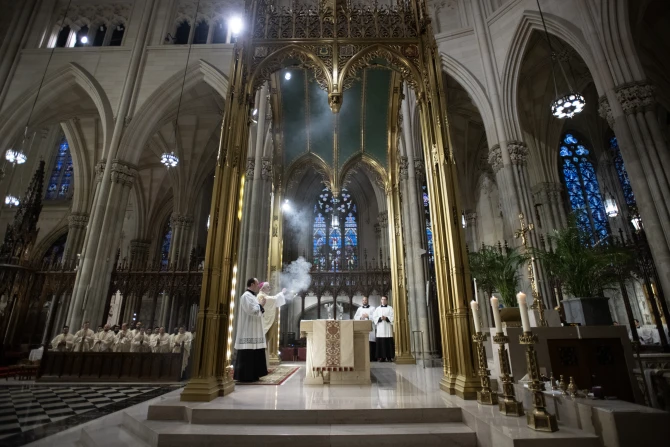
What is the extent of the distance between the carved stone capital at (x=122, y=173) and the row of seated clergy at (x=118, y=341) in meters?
5.09

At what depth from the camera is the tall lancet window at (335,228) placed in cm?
2125

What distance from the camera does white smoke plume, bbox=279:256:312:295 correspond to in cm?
1566

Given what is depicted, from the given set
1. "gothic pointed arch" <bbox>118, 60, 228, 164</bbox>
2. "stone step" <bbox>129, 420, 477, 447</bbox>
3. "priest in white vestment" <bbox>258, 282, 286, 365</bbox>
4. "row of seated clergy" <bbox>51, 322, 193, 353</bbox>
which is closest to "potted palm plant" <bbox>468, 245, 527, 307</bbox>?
"stone step" <bbox>129, 420, 477, 447</bbox>

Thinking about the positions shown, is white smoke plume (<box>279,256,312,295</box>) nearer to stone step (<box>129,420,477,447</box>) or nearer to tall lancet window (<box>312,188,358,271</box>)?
tall lancet window (<box>312,188,358,271</box>)

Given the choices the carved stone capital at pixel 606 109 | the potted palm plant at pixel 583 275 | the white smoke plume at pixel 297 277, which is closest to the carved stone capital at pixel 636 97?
the carved stone capital at pixel 606 109

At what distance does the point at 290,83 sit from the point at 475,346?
7276 mm

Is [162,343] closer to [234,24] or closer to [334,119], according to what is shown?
[334,119]

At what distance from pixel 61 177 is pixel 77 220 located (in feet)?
20.8

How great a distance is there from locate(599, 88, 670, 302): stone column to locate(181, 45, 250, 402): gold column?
9034 millimetres

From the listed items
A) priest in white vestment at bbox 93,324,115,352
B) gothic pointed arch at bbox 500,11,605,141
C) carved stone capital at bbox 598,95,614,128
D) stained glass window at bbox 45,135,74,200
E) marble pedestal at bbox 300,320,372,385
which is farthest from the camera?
stained glass window at bbox 45,135,74,200

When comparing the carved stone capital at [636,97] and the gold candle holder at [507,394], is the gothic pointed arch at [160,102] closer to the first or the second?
the carved stone capital at [636,97]

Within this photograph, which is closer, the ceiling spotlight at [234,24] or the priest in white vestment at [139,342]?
the priest in white vestment at [139,342]

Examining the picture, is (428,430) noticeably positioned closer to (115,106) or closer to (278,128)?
(278,128)

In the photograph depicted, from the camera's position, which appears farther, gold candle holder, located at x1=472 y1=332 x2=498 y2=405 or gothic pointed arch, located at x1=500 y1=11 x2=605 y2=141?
gothic pointed arch, located at x1=500 y1=11 x2=605 y2=141
